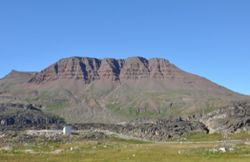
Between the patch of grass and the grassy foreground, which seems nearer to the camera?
the patch of grass

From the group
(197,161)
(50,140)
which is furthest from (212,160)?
(50,140)

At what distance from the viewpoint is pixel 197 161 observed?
79.6 meters

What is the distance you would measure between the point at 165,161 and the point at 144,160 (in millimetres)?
4304

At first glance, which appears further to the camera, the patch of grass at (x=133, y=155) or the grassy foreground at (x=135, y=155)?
the grassy foreground at (x=135, y=155)

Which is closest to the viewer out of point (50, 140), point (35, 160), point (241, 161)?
point (241, 161)

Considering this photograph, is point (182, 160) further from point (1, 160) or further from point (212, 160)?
point (1, 160)

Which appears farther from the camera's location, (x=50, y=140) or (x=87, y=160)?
(x=50, y=140)

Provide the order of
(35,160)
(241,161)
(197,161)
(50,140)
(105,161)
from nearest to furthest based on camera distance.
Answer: (241,161)
(197,161)
(105,161)
(35,160)
(50,140)

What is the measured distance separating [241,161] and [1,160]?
156ft

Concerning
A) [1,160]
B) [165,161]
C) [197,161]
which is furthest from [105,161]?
[1,160]

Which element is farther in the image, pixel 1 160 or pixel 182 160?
pixel 1 160

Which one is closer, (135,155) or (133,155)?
(133,155)

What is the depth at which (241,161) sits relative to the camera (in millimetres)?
74688

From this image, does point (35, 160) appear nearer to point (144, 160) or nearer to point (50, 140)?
point (144, 160)
